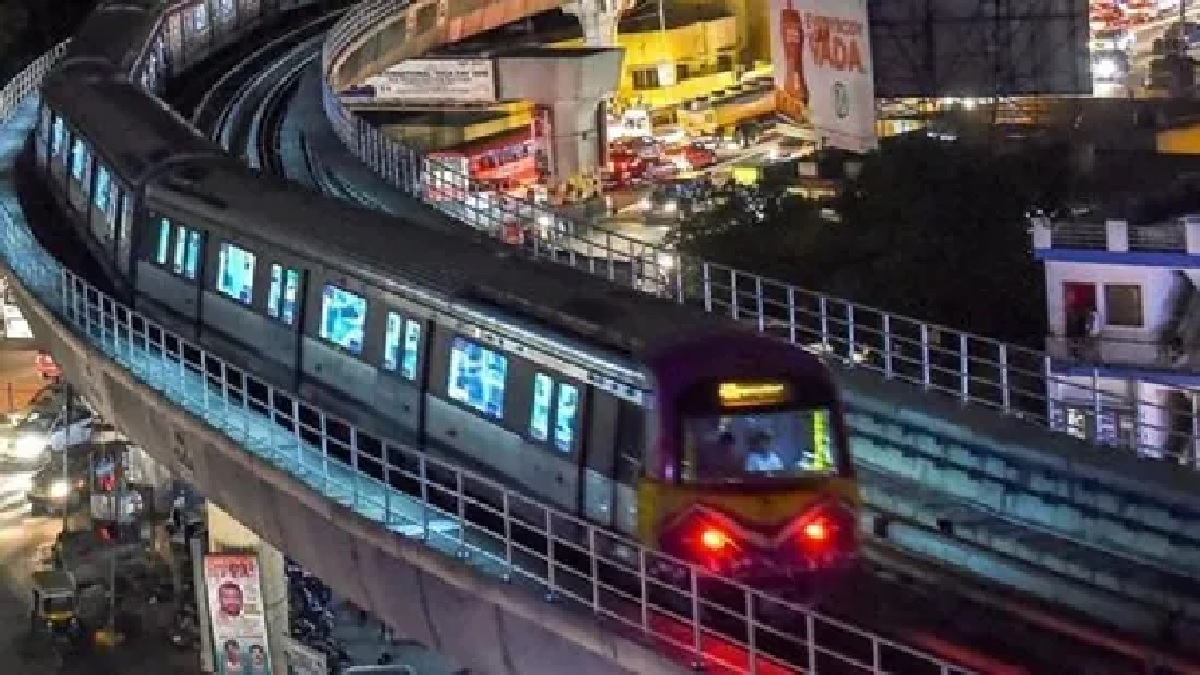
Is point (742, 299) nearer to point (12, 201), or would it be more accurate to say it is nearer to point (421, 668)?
point (421, 668)

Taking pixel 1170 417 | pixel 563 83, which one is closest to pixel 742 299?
pixel 1170 417

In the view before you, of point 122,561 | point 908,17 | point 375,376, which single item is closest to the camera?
point 375,376

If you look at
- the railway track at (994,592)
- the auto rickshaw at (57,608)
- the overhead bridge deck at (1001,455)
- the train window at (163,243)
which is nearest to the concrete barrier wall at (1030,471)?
the overhead bridge deck at (1001,455)

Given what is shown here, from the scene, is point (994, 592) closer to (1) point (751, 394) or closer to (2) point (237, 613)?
(1) point (751, 394)

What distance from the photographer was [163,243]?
75.2 ft

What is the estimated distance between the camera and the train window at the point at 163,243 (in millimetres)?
22781

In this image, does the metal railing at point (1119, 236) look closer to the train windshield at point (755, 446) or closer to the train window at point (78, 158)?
the train window at point (78, 158)

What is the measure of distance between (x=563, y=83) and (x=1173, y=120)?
1398cm

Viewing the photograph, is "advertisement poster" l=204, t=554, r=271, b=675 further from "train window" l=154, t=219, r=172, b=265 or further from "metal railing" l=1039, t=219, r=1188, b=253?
"metal railing" l=1039, t=219, r=1188, b=253

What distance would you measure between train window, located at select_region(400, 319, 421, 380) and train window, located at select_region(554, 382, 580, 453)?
2.34 m

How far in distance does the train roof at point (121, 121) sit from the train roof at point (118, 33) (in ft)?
9.63

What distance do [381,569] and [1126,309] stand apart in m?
13.0

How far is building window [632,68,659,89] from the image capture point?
2427 inches

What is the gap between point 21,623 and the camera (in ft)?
102
